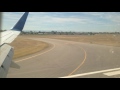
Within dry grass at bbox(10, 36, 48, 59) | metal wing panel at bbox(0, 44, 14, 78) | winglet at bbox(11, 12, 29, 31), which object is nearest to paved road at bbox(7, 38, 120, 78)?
dry grass at bbox(10, 36, 48, 59)

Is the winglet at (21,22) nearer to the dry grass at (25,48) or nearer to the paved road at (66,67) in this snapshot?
the paved road at (66,67)

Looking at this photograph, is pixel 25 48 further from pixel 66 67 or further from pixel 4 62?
pixel 4 62

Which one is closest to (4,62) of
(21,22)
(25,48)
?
(21,22)

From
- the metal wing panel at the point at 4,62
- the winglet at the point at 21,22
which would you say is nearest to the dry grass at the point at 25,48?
the winglet at the point at 21,22

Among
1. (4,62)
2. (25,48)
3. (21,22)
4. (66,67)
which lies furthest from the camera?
(25,48)

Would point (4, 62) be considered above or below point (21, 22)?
below

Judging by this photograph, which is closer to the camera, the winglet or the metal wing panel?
the metal wing panel

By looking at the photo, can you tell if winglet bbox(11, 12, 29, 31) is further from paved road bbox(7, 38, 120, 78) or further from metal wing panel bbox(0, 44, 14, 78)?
paved road bbox(7, 38, 120, 78)
